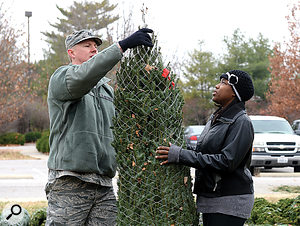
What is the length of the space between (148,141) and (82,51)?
3.22 feet

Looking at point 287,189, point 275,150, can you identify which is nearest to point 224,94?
point 287,189

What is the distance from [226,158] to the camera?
2688 mm

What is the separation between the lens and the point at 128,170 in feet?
8.99

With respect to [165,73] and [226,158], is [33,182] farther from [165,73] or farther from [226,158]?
[226,158]

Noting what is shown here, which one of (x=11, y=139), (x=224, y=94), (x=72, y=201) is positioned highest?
(x=224, y=94)

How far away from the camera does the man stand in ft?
9.41

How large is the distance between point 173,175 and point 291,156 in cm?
1029

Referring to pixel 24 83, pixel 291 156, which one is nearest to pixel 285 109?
pixel 291 156

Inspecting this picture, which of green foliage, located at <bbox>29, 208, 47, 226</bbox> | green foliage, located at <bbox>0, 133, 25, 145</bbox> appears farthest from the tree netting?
green foliage, located at <bbox>0, 133, 25, 145</bbox>

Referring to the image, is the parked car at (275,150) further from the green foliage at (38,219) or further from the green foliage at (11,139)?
the green foliage at (11,139)

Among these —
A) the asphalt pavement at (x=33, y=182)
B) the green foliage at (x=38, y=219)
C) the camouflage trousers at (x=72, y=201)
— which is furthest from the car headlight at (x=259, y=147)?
the camouflage trousers at (x=72, y=201)

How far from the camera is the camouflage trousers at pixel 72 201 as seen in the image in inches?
116

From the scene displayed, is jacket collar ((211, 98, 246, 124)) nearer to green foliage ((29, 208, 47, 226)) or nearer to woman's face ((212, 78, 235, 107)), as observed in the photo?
woman's face ((212, 78, 235, 107))

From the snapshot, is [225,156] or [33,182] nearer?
[225,156]
